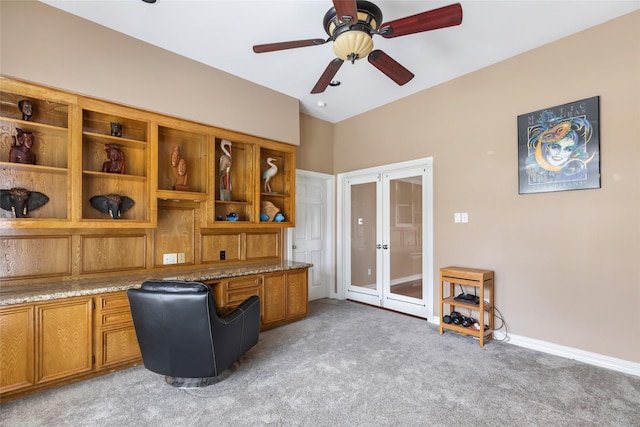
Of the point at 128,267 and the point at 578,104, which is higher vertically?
the point at 578,104

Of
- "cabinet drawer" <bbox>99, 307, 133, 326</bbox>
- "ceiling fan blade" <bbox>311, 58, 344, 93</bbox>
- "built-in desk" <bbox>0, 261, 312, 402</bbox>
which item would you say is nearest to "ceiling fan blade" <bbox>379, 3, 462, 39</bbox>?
"ceiling fan blade" <bbox>311, 58, 344, 93</bbox>

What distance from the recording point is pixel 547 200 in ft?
10.3

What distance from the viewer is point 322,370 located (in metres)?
2.74

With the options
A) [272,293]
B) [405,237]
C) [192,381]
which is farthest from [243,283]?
[405,237]

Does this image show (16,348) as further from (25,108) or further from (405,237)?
(405,237)

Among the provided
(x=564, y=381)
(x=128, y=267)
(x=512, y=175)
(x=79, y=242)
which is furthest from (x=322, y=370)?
(x=512, y=175)

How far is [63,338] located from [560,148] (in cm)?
485

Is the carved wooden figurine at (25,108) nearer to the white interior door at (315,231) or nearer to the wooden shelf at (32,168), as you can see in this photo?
the wooden shelf at (32,168)

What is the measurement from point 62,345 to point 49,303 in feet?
1.20

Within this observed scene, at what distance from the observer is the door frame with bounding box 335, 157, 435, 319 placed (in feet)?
13.6

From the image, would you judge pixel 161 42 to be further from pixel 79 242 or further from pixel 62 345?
pixel 62 345

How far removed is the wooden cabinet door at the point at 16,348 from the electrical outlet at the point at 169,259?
123 cm

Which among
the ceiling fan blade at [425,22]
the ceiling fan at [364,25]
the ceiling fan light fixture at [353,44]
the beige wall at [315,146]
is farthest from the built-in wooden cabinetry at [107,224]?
the ceiling fan blade at [425,22]

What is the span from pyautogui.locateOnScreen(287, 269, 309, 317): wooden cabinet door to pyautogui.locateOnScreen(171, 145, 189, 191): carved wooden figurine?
5.55ft
